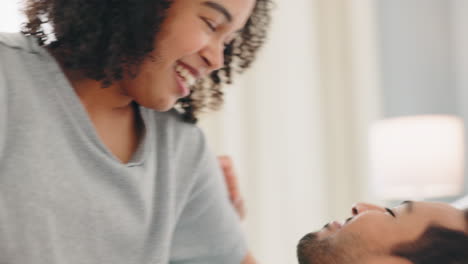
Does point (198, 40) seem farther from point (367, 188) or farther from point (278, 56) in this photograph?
point (367, 188)

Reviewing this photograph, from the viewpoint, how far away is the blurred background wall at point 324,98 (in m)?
2.34

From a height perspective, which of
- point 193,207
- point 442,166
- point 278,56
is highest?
point 278,56

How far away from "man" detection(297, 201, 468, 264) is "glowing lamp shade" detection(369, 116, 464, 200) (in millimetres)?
1299

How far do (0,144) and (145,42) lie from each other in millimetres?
279

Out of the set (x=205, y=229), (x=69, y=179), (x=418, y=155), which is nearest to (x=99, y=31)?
(x=69, y=179)

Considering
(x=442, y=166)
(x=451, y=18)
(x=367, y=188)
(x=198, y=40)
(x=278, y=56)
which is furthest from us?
(x=451, y=18)

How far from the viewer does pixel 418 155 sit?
2.25 m

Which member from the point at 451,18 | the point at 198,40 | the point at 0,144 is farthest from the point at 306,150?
the point at 0,144

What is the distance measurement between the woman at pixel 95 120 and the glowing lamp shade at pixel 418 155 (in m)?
1.35

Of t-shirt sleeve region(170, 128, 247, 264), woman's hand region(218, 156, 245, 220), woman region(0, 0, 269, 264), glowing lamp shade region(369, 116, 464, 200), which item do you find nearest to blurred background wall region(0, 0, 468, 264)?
glowing lamp shade region(369, 116, 464, 200)

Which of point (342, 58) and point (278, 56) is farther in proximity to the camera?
point (342, 58)

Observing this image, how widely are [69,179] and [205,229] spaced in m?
0.36

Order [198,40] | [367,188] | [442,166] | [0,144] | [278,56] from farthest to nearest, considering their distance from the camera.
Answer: [367,188] < [278,56] < [442,166] < [198,40] < [0,144]

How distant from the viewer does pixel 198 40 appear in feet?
3.16
